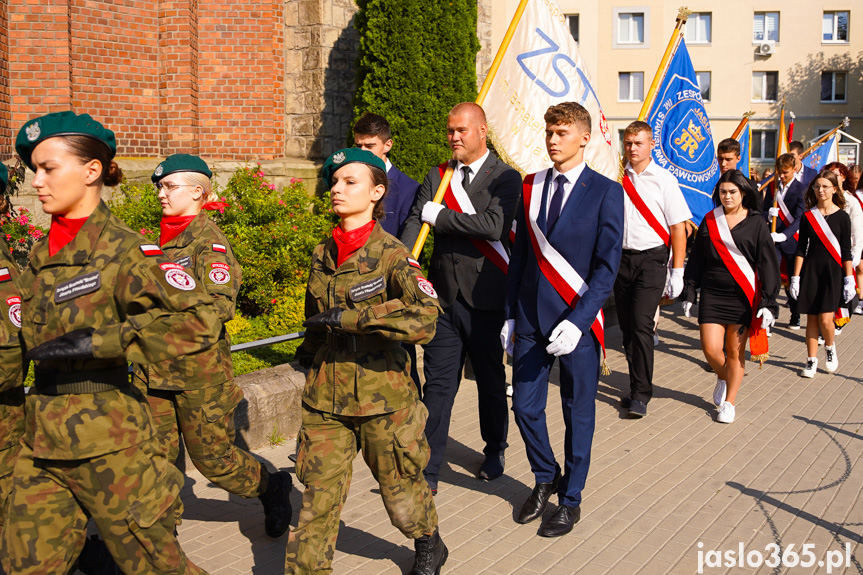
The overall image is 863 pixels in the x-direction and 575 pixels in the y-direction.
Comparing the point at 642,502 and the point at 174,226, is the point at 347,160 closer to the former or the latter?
the point at 174,226

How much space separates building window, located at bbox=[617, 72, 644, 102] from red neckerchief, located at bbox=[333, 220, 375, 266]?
3968 cm

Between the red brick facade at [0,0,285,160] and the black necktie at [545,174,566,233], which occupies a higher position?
the red brick facade at [0,0,285,160]

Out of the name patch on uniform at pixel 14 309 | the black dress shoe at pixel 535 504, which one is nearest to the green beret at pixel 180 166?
the name patch on uniform at pixel 14 309

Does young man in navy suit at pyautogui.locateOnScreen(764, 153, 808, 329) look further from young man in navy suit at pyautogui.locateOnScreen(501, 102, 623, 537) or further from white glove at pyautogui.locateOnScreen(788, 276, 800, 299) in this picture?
young man in navy suit at pyautogui.locateOnScreen(501, 102, 623, 537)

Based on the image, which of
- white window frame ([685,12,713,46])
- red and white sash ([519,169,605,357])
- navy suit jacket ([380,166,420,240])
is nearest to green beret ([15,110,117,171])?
red and white sash ([519,169,605,357])

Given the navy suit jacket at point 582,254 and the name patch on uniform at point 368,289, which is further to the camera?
the navy suit jacket at point 582,254

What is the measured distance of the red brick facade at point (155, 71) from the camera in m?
9.72

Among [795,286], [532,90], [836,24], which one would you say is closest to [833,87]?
[836,24]

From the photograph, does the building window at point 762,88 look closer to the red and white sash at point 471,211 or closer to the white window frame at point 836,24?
the white window frame at point 836,24

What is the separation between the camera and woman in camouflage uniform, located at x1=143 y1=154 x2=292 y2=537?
163 inches

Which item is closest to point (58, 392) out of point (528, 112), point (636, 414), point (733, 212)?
point (528, 112)

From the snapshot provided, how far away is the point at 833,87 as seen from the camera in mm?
42031

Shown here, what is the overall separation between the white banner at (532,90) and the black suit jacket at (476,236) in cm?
128

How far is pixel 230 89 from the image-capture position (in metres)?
11.3
